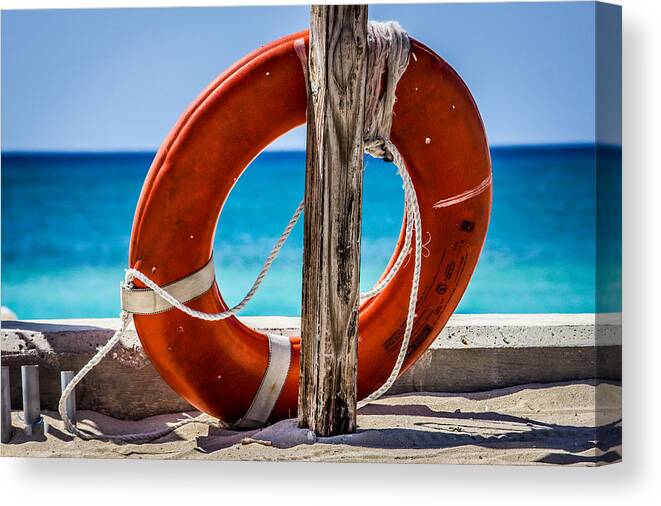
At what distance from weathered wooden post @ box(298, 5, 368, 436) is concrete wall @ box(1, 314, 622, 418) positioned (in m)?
0.52

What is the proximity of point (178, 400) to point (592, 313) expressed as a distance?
1283 mm

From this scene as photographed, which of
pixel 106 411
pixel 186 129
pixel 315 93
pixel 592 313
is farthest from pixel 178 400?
pixel 592 313

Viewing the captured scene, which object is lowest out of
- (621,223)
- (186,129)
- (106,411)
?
(106,411)

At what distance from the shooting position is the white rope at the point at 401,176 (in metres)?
2.62

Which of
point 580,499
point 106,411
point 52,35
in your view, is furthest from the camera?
point 106,411

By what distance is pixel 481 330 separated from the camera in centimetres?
310

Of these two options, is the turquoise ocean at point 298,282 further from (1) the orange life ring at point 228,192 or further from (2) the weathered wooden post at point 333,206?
(2) the weathered wooden post at point 333,206

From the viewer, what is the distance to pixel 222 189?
2.70m

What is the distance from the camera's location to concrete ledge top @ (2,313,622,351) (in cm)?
297

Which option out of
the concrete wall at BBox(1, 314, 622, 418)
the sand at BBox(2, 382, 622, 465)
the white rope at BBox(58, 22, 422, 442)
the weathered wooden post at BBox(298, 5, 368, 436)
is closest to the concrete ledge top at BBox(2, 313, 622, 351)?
the concrete wall at BBox(1, 314, 622, 418)

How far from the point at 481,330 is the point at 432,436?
483 mm

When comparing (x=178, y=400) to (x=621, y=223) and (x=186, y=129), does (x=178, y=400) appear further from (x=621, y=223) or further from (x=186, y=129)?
(x=621, y=223)

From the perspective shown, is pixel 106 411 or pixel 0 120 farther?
pixel 106 411

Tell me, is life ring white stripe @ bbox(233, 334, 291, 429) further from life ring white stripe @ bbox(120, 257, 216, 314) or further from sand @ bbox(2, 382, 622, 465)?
life ring white stripe @ bbox(120, 257, 216, 314)
